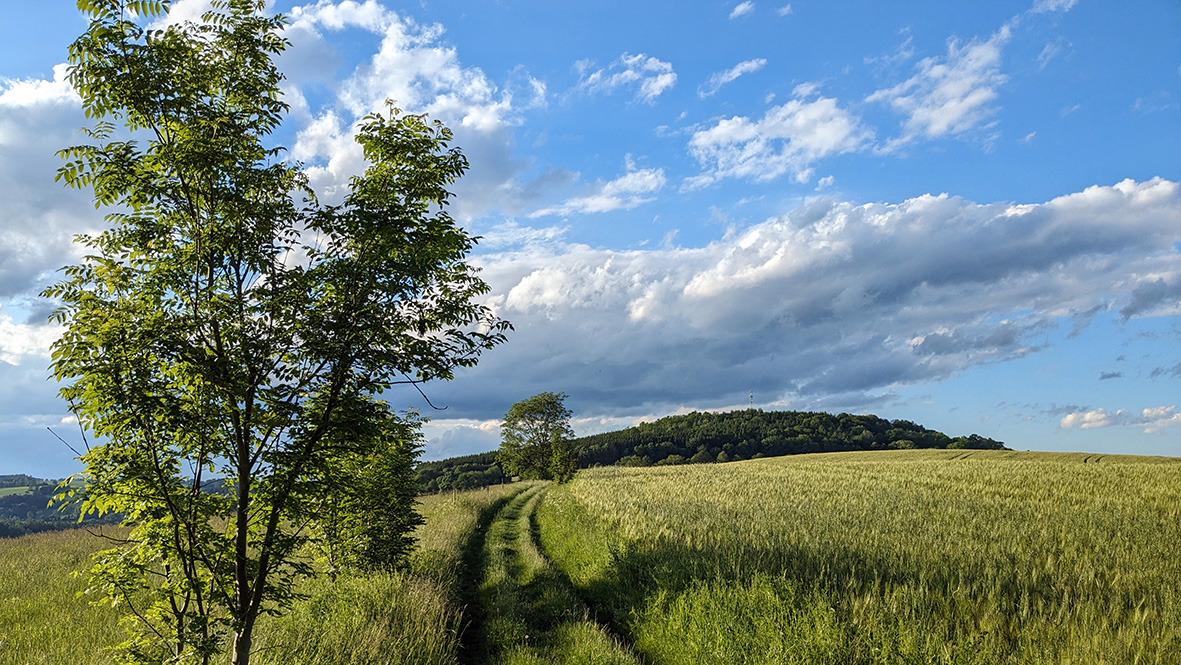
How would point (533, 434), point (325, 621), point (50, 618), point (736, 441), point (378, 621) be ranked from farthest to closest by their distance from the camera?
1. point (736, 441)
2. point (533, 434)
3. point (50, 618)
4. point (325, 621)
5. point (378, 621)

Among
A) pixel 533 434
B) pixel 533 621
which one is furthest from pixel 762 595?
pixel 533 434

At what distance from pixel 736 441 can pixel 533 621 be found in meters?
113

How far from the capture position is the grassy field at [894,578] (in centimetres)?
725

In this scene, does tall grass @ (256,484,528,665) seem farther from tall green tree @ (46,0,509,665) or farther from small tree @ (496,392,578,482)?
small tree @ (496,392,578,482)

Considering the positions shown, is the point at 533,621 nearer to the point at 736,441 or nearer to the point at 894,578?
the point at 894,578

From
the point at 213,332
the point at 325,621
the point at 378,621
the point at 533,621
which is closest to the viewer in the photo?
the point at 213,332

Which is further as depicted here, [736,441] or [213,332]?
[736,441]

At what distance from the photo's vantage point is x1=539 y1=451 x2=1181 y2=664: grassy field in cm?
725

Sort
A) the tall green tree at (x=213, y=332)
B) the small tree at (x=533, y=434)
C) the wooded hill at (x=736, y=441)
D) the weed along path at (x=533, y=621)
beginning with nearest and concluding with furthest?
the tall green tree at (x=213, y=332), the weed along path at (x=533, y=621), the small tree at (x=533, y=434), the wooded hill at (x=736, y=441)

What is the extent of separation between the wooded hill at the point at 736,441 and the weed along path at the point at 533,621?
263ft

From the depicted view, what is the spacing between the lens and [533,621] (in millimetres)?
11148

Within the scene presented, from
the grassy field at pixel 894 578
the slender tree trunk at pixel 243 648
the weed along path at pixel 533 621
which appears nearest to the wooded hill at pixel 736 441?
the weed along path at pixel 533 621

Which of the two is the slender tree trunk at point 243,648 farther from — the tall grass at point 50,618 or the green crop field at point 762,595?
the tall grass at point 50,618

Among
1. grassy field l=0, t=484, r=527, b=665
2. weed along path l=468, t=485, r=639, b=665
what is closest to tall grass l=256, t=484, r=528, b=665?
grassy field l=0, t=484, r=527, b=665
